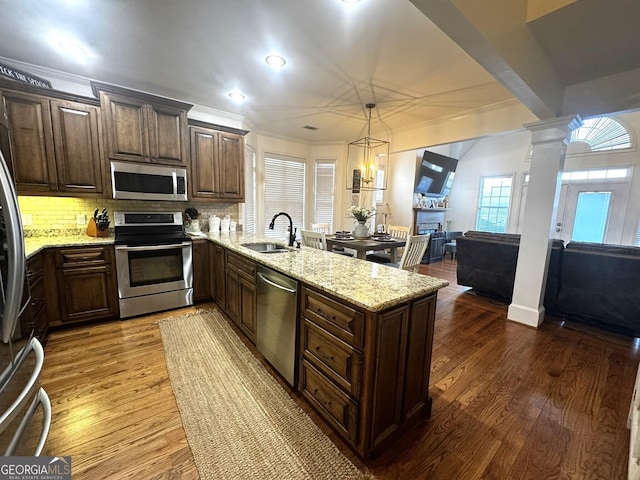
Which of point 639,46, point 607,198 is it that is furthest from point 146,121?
point 607,198

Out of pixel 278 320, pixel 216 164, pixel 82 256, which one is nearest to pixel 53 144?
pixel 82 256

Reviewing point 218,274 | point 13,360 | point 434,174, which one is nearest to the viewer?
point 13,360

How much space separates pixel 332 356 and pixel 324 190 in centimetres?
470

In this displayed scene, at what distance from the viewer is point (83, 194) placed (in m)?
2.80

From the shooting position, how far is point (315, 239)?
3791mm

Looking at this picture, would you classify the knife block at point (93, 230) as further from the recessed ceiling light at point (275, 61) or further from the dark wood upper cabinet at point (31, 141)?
the recessed ceiling light at point (275, 61)

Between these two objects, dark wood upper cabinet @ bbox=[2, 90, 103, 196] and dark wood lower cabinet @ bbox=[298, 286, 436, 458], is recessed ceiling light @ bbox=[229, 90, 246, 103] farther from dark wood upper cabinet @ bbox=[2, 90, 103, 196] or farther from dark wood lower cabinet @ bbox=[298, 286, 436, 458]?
dark wood lower cabinet @ bbox=[298, 286, 436, 458]

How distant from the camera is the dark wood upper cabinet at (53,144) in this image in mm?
2467

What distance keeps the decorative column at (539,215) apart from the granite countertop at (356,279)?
2.17 meters

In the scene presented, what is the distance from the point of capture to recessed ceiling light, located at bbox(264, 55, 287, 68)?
8.11 ft

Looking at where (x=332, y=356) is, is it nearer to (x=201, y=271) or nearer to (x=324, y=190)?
(x=201, y=271)

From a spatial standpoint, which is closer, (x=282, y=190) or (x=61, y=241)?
(x=61, y=241)

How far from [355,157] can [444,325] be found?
154 inches

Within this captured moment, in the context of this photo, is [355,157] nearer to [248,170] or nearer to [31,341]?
[248,170]
